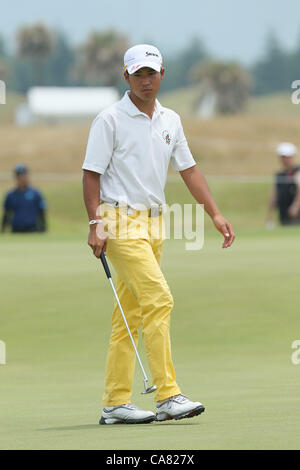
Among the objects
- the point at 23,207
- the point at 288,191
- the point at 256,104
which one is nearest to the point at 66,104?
the point at 256,104

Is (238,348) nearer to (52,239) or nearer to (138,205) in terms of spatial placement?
(138,205)

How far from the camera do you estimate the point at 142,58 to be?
636 cm

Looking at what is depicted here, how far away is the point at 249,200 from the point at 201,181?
46133mm

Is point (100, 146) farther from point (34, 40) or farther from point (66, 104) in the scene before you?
point (34, 40)

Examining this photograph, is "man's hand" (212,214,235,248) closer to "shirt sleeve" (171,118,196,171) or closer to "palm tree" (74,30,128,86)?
"shirt sleeve" (171,118,196,171)

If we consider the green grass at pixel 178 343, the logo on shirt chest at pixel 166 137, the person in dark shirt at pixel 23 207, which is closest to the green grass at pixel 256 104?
the person in dark shirt at pixel 23 207

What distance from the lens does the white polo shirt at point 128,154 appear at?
20.9 feet

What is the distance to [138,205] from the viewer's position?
6.46 m

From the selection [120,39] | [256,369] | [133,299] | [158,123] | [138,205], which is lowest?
[256,369]

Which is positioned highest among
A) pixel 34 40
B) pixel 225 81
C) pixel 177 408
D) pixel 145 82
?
pixel 34 40

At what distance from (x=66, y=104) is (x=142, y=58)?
117 m

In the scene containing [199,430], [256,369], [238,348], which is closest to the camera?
[199,430]

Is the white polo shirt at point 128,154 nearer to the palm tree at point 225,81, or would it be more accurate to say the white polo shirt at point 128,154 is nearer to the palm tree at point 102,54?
the palm tree at point 225,81
